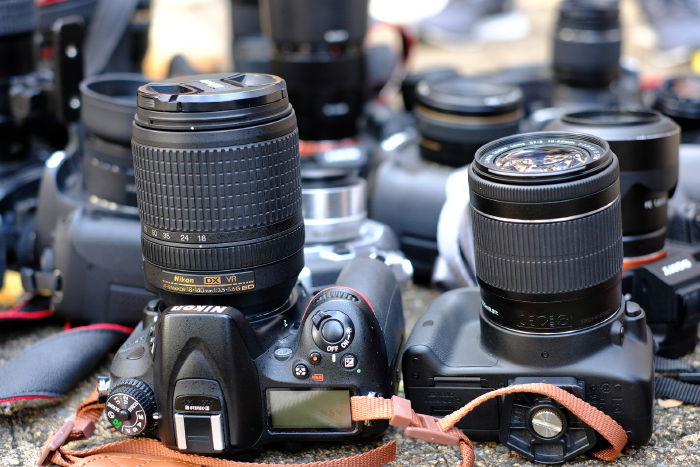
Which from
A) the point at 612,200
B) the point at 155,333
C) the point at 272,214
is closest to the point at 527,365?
the point at 612,200

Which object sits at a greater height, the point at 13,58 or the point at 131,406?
the point at 13,58

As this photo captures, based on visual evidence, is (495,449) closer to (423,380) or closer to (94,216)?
(423,380)

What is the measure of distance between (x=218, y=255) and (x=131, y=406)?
13.8 inches

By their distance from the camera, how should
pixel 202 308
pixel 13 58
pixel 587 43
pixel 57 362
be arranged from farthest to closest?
pixel 587 43, pixel 13 58, pixel 57 362, pixel 202 308

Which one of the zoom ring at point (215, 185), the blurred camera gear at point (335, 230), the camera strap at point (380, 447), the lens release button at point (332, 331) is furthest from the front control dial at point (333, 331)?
the blurred camera gear at point (335, 230)

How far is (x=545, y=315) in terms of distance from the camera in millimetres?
1967

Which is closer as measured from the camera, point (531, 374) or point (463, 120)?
point (531, 374)

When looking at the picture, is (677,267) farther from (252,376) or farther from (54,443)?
(54,443)

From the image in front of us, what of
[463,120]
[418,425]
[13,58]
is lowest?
[418,425]

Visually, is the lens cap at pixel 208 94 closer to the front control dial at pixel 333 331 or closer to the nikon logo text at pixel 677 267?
the front control dial at pixel 333 331

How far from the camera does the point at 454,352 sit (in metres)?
2.09

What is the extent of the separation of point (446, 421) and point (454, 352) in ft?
0.52

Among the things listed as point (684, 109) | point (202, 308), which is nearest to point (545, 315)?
point (202, 308)

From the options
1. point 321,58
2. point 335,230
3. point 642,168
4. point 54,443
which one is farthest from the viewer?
point 321,58
